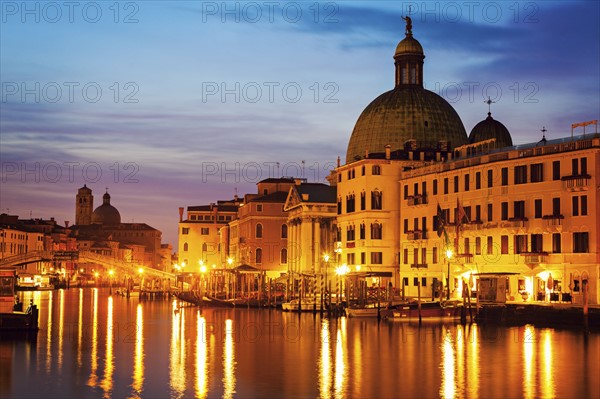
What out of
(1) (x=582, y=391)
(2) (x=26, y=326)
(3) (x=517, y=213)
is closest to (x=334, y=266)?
(3) (x=517, y=213)

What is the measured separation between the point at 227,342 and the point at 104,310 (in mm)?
33602

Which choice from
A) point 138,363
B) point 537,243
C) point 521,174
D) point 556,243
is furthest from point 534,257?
point 138,363

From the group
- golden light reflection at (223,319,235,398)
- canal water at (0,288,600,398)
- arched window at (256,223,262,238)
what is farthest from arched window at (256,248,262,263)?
golden light reflection at (223,319,235,398)

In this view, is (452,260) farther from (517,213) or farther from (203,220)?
(203,220)

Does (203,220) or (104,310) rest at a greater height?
(203,220)

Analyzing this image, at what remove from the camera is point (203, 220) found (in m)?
133

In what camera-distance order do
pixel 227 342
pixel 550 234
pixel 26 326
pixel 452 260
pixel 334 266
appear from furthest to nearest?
pixel 334 266, pixel 452 260, pixel 550 234, pixel 26 326, pixel 227 342

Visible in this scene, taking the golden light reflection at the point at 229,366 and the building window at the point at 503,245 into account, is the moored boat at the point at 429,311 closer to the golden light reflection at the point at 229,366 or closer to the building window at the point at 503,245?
the building window at the point at 503,245

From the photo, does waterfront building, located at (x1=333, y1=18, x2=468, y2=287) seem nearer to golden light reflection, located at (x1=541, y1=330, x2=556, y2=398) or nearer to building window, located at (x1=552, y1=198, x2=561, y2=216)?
building window, located at (x1=552, y1=198, x2=561, y2=216)

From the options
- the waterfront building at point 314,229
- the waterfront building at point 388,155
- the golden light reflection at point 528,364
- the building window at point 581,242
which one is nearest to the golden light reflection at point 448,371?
the golden light reflection at point 528,364

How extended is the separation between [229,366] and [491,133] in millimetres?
50558

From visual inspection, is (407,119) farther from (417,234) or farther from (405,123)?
(417,234)

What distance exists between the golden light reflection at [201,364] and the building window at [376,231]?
22.9m

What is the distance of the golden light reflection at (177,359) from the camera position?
3107cm
